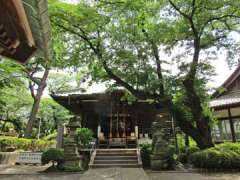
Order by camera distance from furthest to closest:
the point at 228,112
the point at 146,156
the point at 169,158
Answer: the point at 228,112 → the point at 146,156 → the point at 169,158

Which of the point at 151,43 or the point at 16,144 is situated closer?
the point at 151,43

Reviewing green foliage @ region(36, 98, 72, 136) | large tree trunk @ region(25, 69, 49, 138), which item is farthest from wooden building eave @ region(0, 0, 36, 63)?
green foliage @ region(36, 98, 72, 136)

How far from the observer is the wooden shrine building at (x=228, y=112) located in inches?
635

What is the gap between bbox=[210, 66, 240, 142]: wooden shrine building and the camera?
16.1 meters

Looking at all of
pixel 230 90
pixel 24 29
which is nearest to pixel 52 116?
pixel 230 90

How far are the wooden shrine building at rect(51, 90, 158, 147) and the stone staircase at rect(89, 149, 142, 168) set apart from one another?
11.8 ft

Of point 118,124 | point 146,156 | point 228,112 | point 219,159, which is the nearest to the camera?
point 219,159

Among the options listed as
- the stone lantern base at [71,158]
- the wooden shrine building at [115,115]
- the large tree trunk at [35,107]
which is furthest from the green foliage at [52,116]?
the stone lantern base at [71,158]

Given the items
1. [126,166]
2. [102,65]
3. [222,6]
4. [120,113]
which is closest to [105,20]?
[102,65]

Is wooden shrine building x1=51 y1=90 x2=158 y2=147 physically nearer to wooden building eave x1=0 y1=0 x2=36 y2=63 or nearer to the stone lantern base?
the stone lantern base

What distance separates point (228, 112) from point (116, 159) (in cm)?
1086

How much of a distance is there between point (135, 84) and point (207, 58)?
12.1 ft

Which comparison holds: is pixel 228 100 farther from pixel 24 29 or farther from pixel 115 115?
pixel 24 29

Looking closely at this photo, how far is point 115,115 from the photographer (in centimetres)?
1591
